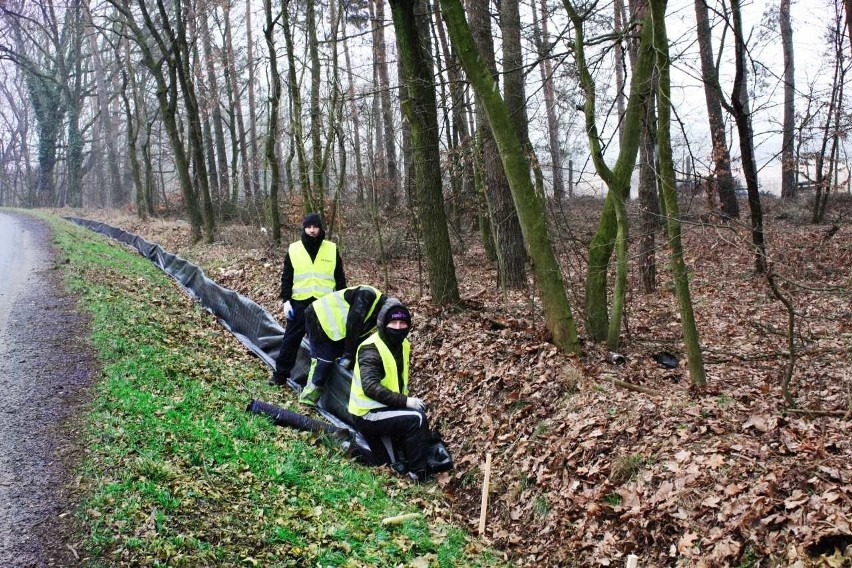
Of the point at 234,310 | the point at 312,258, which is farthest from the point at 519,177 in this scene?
the point at 234,310

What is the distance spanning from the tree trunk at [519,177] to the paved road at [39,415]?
201 inches

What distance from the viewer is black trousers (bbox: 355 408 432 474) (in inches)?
272

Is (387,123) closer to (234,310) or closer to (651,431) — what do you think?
(234,310)

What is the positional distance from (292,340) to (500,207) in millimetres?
4686

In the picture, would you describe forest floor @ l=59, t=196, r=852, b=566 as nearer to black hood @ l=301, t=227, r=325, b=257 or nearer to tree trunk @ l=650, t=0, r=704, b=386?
tree trunk @ l=650, t=0, r=704, b=386

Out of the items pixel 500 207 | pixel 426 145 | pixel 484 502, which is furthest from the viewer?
pixel 500 207

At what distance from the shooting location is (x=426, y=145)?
982cm

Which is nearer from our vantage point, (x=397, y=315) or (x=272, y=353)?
(x=397, y=315)

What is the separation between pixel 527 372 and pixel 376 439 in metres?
1.89

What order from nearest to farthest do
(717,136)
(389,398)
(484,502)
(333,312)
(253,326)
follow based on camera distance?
(484,502) < (389,398) < (333,312) < (253,326) < (717,136)

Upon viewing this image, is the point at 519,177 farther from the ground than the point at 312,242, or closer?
farther from the ground

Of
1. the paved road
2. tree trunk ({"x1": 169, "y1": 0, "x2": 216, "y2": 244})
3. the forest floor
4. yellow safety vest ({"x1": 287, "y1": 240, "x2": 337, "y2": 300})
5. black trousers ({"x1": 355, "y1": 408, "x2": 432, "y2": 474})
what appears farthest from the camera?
tree trunk ({"x1": 169, "y1": 0, "x2": 216, "y2": 244})

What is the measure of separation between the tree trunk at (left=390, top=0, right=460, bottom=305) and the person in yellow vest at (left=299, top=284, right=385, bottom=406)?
228cm

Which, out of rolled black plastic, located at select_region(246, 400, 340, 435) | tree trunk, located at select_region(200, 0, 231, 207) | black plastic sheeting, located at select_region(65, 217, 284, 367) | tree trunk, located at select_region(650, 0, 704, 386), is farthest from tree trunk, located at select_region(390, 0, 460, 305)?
tree trunk, located at select_region(200, 0, 231, 207)
